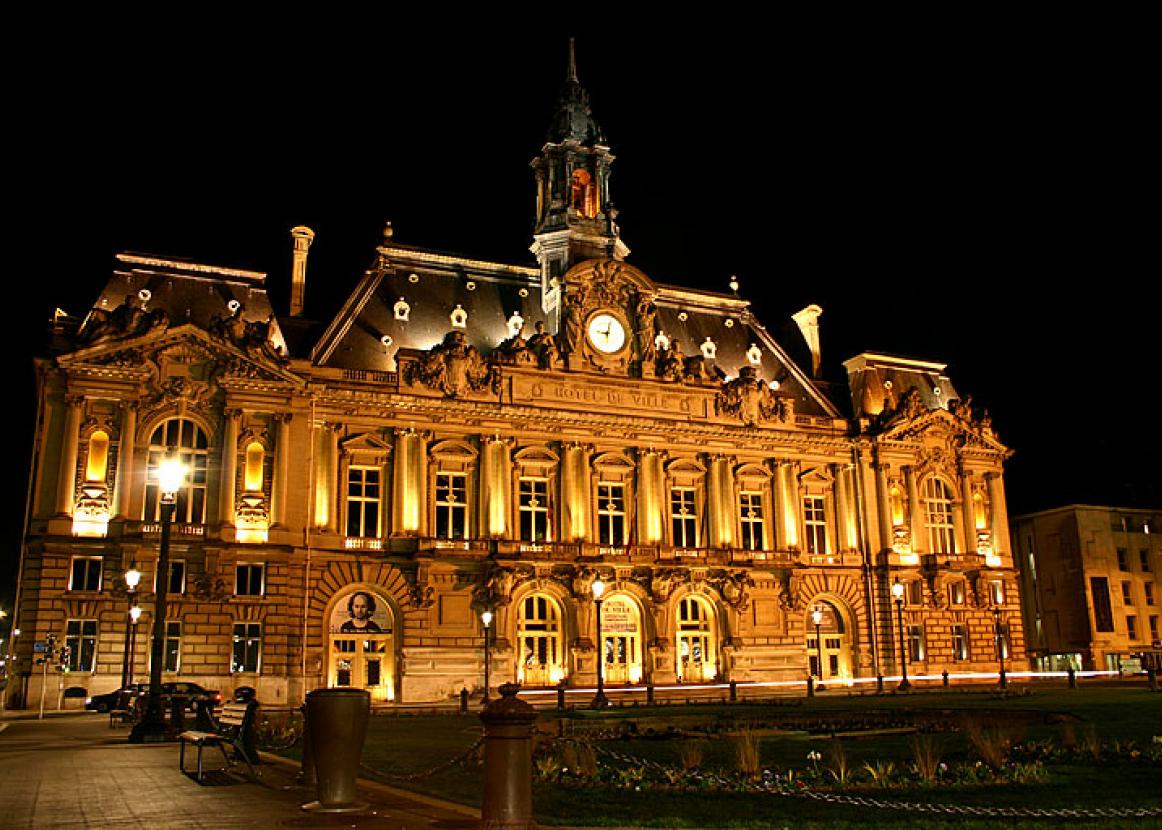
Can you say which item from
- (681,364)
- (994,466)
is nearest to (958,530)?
(994,466)

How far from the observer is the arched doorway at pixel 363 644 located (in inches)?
1977

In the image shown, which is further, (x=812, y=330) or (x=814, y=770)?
(x=812, y=330)

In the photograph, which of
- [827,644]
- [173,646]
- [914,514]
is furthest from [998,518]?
[173,646]

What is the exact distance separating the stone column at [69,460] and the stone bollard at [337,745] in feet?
121

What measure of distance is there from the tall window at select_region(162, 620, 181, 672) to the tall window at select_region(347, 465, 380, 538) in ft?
28.2

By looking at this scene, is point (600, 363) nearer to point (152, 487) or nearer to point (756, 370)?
point (756, 370)

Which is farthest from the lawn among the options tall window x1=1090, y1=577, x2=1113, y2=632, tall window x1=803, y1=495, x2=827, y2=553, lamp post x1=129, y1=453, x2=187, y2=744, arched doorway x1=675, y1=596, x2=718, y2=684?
tall window x1=1090, y1=577, x2=1113, y2=632

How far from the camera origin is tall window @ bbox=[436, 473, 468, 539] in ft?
175

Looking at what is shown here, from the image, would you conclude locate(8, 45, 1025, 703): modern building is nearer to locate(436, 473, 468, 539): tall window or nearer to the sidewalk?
locate(436, 473, 468, 539): tall window

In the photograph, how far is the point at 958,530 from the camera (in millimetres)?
65375

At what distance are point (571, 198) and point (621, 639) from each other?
24648 millimetres

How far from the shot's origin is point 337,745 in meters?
13.6

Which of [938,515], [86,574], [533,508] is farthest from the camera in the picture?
[938,515]

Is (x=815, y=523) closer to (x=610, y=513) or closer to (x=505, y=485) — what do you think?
(x=610, y=513)
